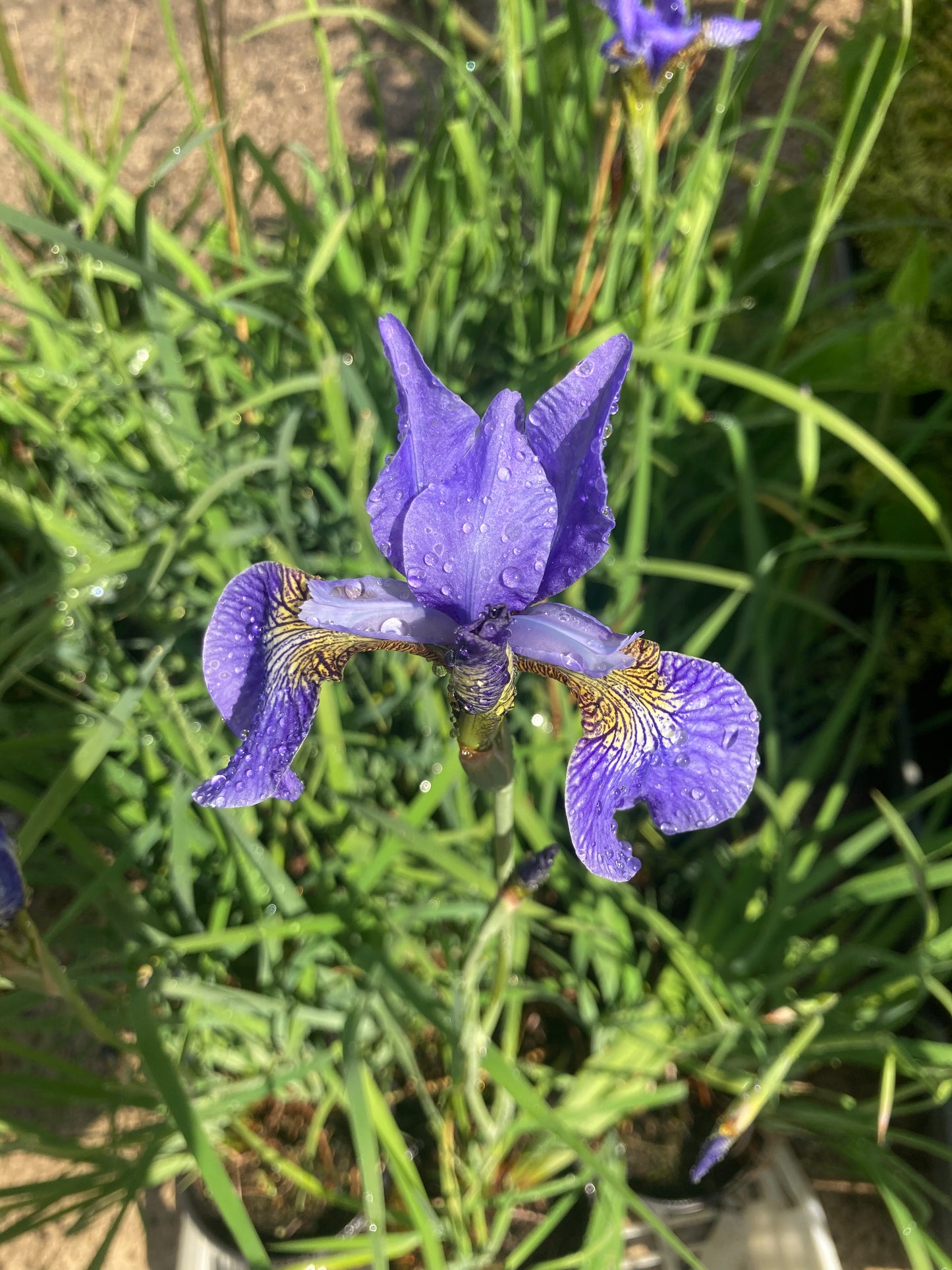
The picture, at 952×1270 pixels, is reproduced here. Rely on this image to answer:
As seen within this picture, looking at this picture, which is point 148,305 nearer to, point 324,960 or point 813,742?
point 324,960

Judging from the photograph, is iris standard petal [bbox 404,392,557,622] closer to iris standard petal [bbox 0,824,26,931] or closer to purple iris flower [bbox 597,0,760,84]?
iris standard petal [bbox 0,824,26,931]

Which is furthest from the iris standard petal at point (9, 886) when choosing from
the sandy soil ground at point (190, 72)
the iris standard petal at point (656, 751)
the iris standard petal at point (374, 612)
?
the sandy soil ground at point (190, 72)

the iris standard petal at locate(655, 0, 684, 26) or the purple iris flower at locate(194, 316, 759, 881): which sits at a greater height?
the iris standard petal at locate(655, 0, 684, 26)

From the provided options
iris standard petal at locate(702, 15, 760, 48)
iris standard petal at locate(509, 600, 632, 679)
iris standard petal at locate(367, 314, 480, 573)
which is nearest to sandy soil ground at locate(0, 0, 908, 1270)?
iris standard petal at locate(702, 15, 760, 48)

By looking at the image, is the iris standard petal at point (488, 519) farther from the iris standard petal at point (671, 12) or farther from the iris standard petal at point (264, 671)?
the iris standard petal at point (671, 12)

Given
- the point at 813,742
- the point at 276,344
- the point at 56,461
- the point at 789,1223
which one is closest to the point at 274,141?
the point at 276,344

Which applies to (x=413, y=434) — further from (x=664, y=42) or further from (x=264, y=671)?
(x=664, y=42)
